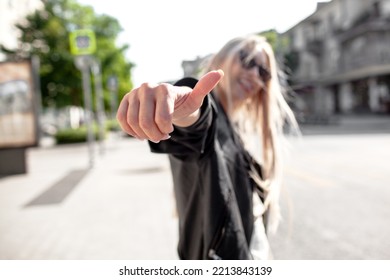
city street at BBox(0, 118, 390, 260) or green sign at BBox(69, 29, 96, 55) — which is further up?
green sign at BBox(69, 29, 96, 55)

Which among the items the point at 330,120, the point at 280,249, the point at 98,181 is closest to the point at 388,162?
the point at 280,249

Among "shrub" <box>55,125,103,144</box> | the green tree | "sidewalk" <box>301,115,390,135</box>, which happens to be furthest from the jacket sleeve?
"shrub" <box>55,125,103,144</box>

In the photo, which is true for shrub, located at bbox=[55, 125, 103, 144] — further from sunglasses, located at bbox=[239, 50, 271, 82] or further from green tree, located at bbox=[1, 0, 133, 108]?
sunglasses, located at bbox=[239, 50, 271, 82]

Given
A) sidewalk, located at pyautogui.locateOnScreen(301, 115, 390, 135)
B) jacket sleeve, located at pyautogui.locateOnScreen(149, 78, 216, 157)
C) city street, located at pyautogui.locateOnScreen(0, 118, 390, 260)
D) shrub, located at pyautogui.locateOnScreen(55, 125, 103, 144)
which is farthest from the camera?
shrub, located at pyautogui.locateOnScreen(55, 125, 103, 144)

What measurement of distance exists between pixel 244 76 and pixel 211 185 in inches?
18.8

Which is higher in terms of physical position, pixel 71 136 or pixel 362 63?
pixel 362 63

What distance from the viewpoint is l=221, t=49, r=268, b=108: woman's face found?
1.23 m

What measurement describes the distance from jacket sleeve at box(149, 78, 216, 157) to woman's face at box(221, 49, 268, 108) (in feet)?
1.14

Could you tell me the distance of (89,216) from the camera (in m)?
4.03

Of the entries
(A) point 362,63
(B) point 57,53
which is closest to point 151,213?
(B) point 57,53

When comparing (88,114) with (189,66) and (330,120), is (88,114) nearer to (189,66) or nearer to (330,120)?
(189,66)

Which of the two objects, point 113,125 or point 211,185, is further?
point 113,125

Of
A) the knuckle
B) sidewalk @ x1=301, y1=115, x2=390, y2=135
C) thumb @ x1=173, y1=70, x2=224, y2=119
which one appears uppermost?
thumb @ x1=173, y1=70, x2=224, y2=119

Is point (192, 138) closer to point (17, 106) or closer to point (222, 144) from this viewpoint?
point (222, 144)
